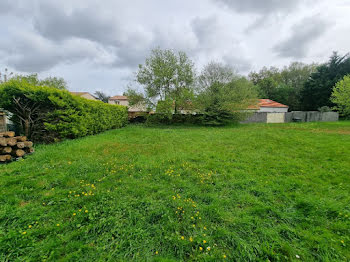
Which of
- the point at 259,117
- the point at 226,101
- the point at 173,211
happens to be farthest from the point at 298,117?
the point at 173,211

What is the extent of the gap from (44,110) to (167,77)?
10.3m

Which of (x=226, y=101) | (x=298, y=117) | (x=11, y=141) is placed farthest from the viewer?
(x=298, y=117)

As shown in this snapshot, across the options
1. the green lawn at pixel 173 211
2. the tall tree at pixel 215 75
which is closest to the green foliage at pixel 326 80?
the tall tree at pixel 215 75

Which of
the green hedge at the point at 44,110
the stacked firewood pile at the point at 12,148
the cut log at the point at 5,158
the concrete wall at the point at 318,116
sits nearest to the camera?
the cut log at the point at 5,158

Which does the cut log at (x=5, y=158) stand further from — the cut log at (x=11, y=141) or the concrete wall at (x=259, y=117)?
the concrete wall at (x=259, y=117)

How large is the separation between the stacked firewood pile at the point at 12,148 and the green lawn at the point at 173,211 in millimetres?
442

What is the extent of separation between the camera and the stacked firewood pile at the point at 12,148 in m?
3.79

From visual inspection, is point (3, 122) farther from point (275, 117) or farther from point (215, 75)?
point (275, 117)

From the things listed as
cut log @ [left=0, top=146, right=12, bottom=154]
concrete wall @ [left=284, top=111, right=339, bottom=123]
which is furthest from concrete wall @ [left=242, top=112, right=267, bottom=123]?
cut log @ [left=0, top=146, right=12, bottom=154]

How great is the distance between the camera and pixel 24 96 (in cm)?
524

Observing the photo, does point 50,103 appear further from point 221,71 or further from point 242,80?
point 242,80

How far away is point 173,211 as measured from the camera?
2.08m

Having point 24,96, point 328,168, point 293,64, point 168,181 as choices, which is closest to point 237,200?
point 168,181

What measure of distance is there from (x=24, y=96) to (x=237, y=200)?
25.5 ft
